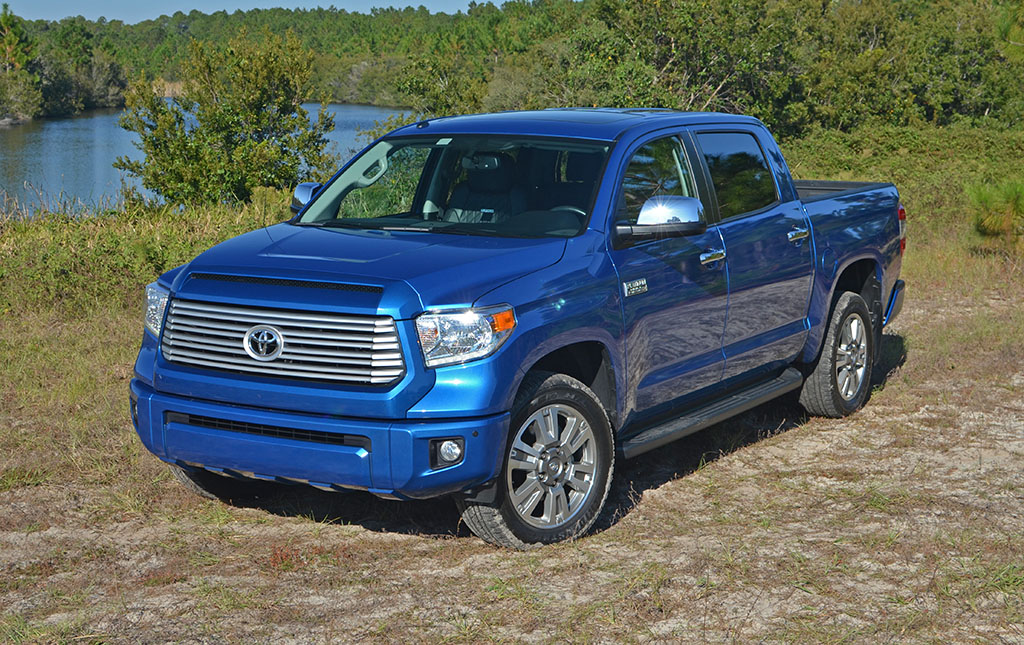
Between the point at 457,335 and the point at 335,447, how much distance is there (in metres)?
0.64

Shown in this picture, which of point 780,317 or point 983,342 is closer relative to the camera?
point 780,317

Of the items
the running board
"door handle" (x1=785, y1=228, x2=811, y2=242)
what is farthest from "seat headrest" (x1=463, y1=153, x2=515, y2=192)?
"door handle" (x1=785, y1=228, x2=811, y2=242)

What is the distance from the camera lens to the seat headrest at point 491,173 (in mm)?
5785

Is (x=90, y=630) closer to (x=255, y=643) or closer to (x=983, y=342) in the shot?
(x=255, y=643)

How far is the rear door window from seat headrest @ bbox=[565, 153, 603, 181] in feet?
2.93

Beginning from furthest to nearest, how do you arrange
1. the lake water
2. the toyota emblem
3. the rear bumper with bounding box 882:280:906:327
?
the lake water
the rear bumper with bounding box 882:280:906:327
the toyota emblem

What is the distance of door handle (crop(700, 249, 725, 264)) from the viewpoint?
5.84 m

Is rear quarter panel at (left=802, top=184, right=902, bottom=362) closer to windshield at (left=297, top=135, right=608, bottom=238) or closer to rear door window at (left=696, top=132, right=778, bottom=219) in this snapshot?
rear door window at (left=696, top=132, right=778, bottom=219)

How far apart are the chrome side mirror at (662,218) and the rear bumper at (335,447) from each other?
4.11 feet

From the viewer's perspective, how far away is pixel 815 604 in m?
4.43

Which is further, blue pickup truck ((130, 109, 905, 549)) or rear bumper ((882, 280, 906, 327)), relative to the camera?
rear bumper ((882, 280, 906, 327))

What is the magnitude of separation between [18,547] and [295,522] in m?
1.20

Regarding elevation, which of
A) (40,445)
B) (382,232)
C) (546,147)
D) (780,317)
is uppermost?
(546,147)

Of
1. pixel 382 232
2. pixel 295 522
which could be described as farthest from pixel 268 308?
pixel 295 522
